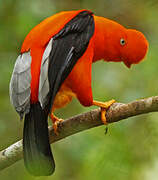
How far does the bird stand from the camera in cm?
337

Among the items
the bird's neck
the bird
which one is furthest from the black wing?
the bird's neck

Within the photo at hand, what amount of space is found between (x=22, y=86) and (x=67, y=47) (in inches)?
20.8

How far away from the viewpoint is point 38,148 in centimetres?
336

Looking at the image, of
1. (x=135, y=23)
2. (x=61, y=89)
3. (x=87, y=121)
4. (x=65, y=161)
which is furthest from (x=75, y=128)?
(x=135, y=23)

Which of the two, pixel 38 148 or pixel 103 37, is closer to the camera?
pixel 38 148

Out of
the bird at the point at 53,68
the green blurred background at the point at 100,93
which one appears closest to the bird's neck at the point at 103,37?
the bird at the point at 53,68

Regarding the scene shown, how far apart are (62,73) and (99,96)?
124cm

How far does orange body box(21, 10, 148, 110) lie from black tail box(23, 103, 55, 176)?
18 centimetres

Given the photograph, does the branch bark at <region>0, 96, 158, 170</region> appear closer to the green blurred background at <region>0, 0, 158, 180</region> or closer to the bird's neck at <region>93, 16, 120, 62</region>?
the green blurred background at <region>0, 0, 158, 180</region>

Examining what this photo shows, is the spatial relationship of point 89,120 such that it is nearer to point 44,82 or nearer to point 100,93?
point 44,82

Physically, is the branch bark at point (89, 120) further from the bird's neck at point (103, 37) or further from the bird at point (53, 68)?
the bird's neck at point (103, 37)

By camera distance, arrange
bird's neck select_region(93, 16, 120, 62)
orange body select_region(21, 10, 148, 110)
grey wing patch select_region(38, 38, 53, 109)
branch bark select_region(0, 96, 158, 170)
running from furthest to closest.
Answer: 1. bird's neck select_region(93, 16, 120, 62)
2. orange body select_region(21, 10, 148, 110)
3. grey wing patch select_region(38, 38, 53, 109)
4. branch bark select_region(0, 96, 158, 170)

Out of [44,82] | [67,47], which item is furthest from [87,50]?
[44,82]

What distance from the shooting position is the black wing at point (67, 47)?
3.44 metres
